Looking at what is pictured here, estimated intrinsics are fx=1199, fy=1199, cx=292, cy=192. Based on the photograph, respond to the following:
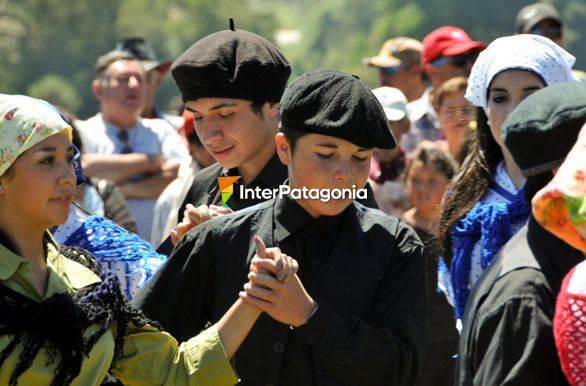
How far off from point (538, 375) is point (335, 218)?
3.67 ft

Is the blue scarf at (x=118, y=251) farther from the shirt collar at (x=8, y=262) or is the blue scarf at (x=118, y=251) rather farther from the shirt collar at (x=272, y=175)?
the shirt collar at (x=8, y=262)

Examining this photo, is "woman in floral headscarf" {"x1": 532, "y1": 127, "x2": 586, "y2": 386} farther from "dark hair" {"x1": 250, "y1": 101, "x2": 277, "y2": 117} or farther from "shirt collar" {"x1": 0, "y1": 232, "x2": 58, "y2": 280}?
"dark hair" {"x1": 250, "y1": 101, "x2": 277, "y2": 117}

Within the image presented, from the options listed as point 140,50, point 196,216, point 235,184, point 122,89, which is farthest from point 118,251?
point 140,50

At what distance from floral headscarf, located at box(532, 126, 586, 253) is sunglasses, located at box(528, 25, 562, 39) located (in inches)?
214

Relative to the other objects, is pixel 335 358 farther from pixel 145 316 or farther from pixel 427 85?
pixel 427 85

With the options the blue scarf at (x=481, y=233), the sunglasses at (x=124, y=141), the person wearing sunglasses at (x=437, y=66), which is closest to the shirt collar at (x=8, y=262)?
the blue scarf at (x=481, y=233)

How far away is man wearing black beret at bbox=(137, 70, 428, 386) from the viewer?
3704 millimetres

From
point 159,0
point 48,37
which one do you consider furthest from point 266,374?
point 159,0

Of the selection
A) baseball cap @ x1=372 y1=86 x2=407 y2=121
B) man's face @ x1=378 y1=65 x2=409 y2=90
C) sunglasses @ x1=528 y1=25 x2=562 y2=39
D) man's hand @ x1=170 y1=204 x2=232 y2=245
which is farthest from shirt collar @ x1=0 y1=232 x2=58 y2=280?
man's face @ x1=378 y1=65 x2=409 y2=90

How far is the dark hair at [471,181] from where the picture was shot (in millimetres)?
4559

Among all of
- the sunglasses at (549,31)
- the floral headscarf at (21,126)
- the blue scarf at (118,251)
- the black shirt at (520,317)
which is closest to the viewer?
the black shirt at (520,317)

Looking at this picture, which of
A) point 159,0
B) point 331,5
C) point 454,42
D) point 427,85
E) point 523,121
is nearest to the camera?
point 523,121

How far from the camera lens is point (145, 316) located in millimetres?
3689

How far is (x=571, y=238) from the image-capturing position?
287 centimetres
